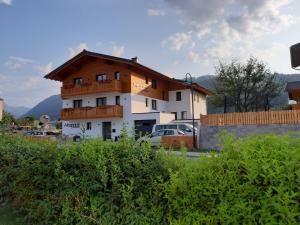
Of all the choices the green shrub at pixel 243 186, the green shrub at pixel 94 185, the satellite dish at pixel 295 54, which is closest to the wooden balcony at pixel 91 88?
the satellite dish at pixel 295 54

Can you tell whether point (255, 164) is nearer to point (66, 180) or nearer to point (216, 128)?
point (66, 180)

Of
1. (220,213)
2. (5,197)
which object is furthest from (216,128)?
(220,213)

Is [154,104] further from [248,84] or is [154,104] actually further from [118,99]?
[248,84]

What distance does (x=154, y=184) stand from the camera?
12.3 feet

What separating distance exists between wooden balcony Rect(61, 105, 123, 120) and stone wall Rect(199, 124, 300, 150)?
47.0 feet

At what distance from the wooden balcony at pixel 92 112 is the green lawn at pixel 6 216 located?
30350mm

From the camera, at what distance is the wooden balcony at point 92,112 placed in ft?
119

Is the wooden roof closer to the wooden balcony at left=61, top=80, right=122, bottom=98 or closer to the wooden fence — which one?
the wooden balcony at left=61, top=80, right=122, bottom=98

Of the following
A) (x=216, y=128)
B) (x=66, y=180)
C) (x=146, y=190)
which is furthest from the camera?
(x=216, y=128)

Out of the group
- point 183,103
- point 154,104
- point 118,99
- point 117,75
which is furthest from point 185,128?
point 183,103

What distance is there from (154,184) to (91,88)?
35.3 metres

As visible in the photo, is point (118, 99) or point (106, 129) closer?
point (118, 99)

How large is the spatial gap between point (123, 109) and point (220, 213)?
34503mm

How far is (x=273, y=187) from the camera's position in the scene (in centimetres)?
256
